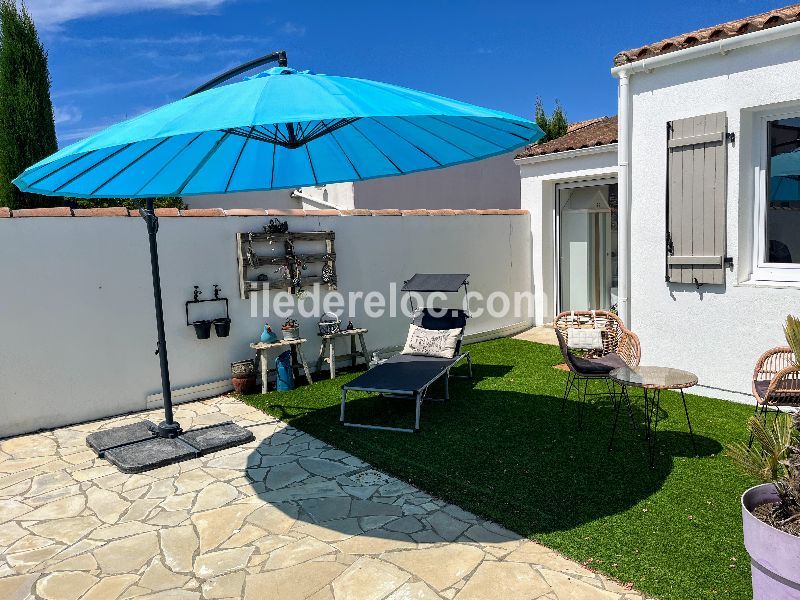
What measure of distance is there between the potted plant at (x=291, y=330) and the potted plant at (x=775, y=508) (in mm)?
6752

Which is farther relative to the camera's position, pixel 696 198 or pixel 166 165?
pixel 696 198

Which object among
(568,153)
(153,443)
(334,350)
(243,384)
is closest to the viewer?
(153,443)

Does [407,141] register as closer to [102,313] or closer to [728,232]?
[728,232]

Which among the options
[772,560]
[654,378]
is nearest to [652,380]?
[654,378]

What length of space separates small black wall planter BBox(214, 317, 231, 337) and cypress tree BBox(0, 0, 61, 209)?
7032 mm

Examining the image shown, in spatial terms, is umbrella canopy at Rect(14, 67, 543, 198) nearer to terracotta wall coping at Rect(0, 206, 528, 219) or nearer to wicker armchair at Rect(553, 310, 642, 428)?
terracotta wall coping at Rect(0, 206, 528, 219)

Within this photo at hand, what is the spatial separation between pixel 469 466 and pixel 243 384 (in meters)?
4.14

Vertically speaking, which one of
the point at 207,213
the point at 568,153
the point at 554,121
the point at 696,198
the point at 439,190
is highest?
the point at 554,121

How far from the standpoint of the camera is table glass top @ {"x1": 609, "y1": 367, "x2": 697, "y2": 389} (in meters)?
5.25

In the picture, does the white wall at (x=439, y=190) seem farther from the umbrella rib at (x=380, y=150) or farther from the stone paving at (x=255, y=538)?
the stone paving at (x=255, y=538)

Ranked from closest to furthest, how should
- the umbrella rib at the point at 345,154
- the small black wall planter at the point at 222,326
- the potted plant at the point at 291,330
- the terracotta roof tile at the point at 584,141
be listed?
the umbrella rib at the point at 345,154
the small black wall planter at the point at 222,326
the potted plant at the point at 291,330
the terracotta roof tile at the point at 584,141

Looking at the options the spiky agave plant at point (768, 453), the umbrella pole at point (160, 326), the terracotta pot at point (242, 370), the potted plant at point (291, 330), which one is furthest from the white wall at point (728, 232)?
the umbrella pole at point (160, 326)

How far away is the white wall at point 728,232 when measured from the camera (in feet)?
21.9

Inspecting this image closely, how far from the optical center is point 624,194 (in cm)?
802
